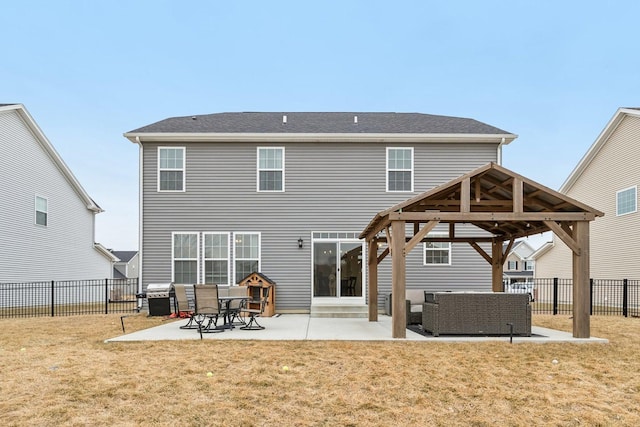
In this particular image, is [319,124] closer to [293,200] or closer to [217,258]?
[293,200]

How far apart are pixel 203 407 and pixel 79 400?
143 centimetres

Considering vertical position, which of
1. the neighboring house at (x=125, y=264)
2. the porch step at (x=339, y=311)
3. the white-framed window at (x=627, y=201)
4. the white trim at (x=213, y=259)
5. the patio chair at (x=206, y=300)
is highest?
the white-framed window at (x=627, y=201)

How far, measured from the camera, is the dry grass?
4.36 meters

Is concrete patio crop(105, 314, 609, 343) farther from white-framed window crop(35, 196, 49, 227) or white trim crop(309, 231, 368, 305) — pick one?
white-framed window crop(35, 196, 49, 227)

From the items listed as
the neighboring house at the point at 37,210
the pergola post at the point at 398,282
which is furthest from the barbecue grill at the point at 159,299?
the neighboring house at the point at 37,210

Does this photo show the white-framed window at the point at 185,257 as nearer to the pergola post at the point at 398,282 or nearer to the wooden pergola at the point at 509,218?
the wooden pergola at the point at 509,218

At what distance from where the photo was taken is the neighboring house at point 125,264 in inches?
1636

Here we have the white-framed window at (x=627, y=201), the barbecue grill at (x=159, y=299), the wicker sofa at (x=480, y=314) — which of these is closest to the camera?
the wicker sofa at (x=480, y=314)

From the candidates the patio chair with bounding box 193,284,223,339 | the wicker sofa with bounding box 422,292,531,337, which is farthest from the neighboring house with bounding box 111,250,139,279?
the wicker sofa with bounding box 422,292,531,337

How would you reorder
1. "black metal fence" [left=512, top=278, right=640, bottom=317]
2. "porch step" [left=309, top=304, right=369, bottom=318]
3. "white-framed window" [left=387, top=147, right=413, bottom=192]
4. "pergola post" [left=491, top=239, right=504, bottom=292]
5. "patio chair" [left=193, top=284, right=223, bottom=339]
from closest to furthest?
"patio chair" [left=193, top=284, right=223, bottom=339] < "pergola post" [left=491, top=239, right=504, bottom=292] < "porch step" [left=309, top=304, right=369, bottom=318] < "white-framed window" [left=387, top=147, right=413, bottom=192] < "black metal fence" [left=512, top=278, right=640, bottom=317]

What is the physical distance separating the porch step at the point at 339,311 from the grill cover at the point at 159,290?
159 inches

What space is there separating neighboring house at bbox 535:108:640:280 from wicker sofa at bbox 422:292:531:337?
10.7 meters

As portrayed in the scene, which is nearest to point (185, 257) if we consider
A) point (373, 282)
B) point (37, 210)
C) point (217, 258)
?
point (217, 258)

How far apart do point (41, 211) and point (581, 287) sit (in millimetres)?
19204
